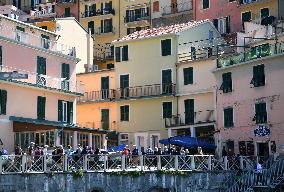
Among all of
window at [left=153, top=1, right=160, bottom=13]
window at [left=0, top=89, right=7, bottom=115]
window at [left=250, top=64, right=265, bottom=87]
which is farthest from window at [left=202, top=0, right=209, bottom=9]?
window at [left=0, top=89, right=7, bottom=115]

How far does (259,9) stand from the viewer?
6016 cm

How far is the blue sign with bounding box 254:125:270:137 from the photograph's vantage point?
141 feet

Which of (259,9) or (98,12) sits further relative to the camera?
(98,12)

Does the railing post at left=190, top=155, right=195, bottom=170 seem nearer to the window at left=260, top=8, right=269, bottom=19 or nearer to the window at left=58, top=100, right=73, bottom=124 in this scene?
the window at left=58, top=100, right=73, bottom=124

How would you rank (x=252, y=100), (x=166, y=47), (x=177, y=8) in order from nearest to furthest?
1. (x=252, y=100)
2. (x=166, y=47)
3. (x=177, y=8)

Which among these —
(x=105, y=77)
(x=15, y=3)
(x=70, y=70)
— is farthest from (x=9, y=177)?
(x=15, y=3)

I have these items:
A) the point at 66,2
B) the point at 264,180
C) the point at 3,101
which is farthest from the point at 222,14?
the point at 264,180

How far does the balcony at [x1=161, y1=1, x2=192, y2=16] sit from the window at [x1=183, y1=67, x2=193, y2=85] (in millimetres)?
16969

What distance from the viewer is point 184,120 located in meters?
54.3

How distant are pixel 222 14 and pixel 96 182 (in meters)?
33.3

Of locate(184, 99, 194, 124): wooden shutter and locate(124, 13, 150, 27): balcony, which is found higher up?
locate(124, 13, 150, 27): balcony

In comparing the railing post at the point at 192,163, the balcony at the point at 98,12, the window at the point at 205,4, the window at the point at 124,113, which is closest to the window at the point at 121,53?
the window at the point at 124,113

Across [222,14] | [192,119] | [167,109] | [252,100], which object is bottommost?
[192,119]

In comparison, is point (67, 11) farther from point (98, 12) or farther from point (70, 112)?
point (70, 112)
